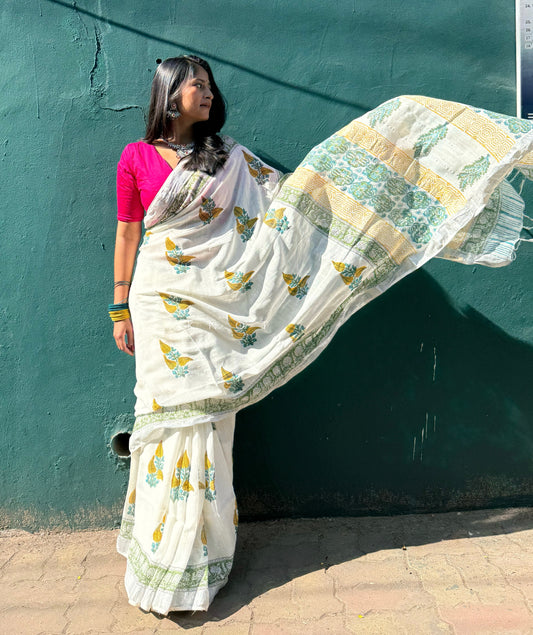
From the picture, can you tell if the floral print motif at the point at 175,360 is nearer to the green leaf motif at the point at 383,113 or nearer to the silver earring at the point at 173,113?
the silver earring at the point at 173,113

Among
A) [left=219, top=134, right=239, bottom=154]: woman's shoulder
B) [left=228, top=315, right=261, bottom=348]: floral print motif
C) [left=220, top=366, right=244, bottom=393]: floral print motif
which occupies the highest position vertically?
[left=219, top=134, right=239, bottom=154]: woman's shoulder

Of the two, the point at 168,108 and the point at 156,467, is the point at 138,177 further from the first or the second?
the point at 156,467

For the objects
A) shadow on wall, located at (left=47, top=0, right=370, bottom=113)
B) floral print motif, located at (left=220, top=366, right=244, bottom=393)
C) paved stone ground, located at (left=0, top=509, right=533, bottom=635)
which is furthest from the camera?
shadow on wall, located at (left=47, top=0, right=370, bottom=113)

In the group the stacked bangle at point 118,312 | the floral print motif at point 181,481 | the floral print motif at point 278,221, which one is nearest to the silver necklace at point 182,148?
the floral print motif at point 278,221


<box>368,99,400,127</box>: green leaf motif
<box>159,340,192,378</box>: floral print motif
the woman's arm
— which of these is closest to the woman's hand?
the woman's arm

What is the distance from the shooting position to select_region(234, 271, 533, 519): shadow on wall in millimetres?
2918

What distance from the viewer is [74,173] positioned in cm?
285

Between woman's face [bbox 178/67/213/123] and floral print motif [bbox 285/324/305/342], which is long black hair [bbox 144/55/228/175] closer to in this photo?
woman's face [bbox 178/67/213/123]

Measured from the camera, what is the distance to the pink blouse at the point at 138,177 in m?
2.46

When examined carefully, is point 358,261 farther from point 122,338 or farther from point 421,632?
point 421,632

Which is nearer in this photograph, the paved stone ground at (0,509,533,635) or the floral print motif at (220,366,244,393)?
the paved stone ground at (0,509,533,635)

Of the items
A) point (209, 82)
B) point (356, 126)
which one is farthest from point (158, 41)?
point (356, 126)

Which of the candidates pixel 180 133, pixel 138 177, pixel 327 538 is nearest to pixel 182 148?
pixel 180 133

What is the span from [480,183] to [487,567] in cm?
146
